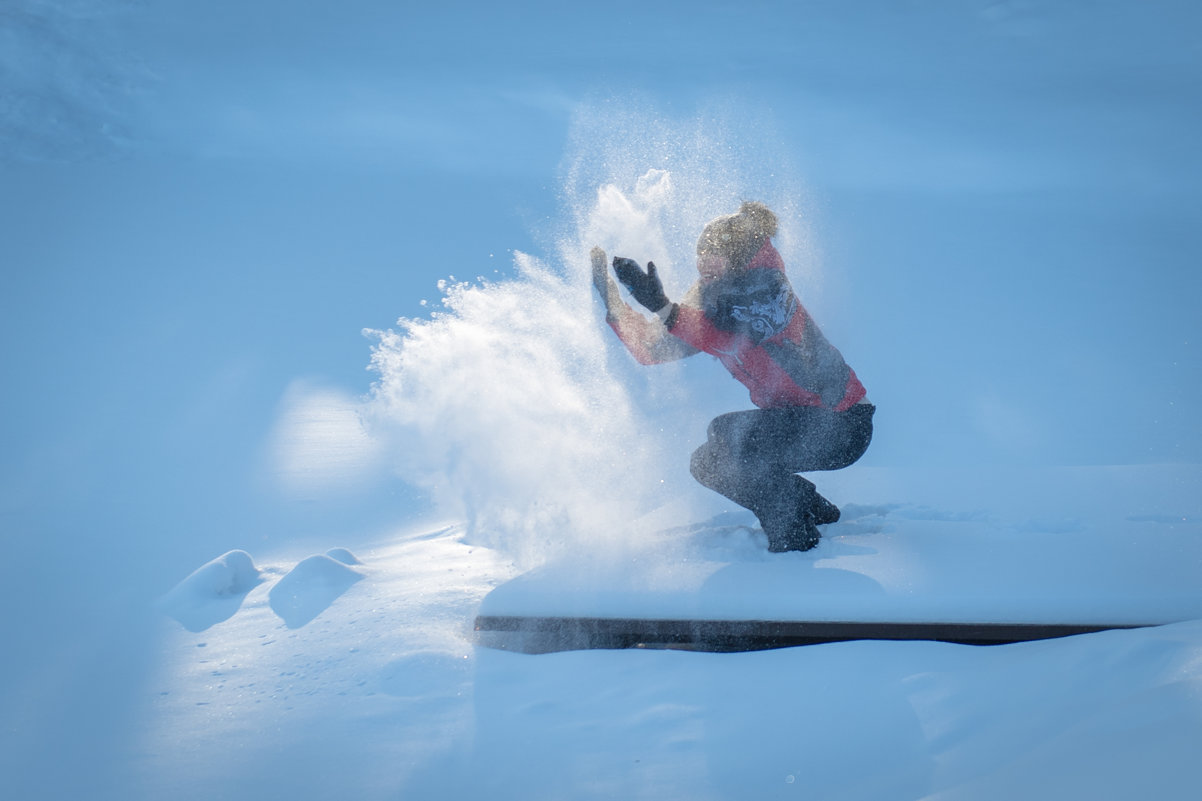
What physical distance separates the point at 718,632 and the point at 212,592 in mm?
2576

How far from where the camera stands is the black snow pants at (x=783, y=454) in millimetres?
2816

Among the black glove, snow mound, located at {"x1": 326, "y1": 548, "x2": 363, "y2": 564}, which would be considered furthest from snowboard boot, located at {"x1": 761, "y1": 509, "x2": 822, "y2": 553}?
snow mound, located at {"x1": 326, "y1": 548, "x2": 363, "y2": 564}

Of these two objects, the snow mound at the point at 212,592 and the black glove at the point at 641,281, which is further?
the snow mound at the point at 212,592

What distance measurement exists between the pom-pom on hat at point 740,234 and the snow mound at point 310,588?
2.15 m

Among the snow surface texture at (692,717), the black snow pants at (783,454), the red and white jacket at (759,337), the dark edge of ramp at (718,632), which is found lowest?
the snow surface texture at (692,717)

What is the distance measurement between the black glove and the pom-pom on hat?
8.7 inches

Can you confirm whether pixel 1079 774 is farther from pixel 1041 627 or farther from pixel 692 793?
pixel 1041 627

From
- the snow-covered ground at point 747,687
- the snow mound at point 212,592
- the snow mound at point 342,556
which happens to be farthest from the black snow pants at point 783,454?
the snow mound at point 212,592

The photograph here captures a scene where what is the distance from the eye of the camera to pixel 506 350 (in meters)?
3.62

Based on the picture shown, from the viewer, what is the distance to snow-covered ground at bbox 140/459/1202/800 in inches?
64.4

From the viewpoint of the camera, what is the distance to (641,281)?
2.63m

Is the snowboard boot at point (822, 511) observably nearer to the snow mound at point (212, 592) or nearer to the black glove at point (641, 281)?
the black glove at point (641, 281)

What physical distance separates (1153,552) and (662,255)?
6.72 feet

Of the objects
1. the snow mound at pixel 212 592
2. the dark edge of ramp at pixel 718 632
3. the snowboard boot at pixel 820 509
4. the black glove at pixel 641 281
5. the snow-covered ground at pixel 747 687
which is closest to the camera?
the snow-covered ground at pixel 747 687
